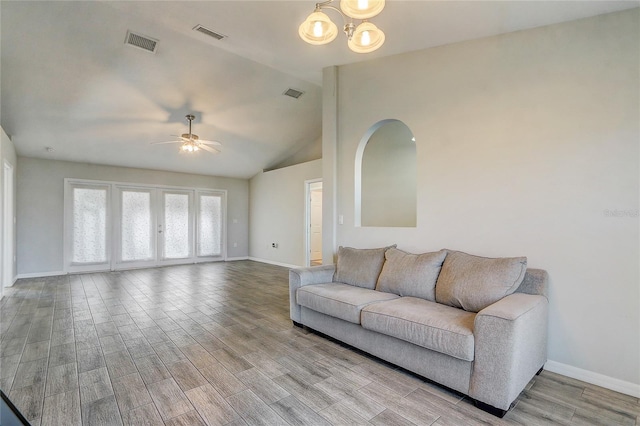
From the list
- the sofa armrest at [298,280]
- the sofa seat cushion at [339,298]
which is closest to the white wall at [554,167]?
the sofa seat cushion at [339,298]

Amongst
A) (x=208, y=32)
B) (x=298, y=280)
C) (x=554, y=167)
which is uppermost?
(x=208, y=32)

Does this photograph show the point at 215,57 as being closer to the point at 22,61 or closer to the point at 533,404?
the point at 22,61

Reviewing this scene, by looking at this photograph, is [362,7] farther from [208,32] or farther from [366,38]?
[208,32]

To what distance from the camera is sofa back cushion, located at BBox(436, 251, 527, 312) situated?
2.23 m

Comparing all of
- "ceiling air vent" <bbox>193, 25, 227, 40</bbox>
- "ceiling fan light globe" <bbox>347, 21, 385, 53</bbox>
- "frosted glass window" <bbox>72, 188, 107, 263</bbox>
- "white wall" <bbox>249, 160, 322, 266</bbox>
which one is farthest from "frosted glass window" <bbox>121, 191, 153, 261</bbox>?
"ceiling fan light globe" <bbox>347, 21, 385, 53</bbox>

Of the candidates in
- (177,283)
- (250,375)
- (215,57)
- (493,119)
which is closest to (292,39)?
(215,57)

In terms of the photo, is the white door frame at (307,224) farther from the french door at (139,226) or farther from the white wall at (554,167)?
the white wall at (554,167)

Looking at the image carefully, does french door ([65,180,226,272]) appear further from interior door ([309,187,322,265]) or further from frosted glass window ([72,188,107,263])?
interior door ([309,187,322,265])

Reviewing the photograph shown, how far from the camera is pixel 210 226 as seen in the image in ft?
27.3

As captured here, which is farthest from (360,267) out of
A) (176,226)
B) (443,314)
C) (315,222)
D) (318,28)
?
(176,226)

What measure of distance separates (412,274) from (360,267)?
23.9 inches

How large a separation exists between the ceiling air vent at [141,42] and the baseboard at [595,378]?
515 cm

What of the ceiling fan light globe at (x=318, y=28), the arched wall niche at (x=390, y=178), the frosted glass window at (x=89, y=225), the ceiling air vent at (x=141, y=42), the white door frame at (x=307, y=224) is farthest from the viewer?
the white door frame at (x=307, y=224)

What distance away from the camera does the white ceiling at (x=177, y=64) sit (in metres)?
2.62
